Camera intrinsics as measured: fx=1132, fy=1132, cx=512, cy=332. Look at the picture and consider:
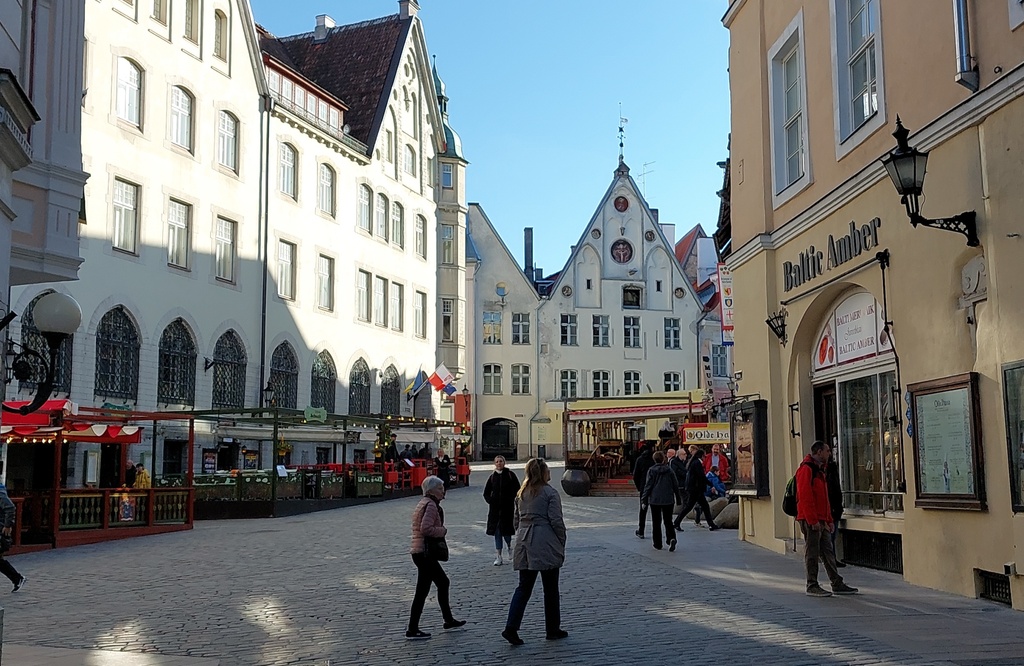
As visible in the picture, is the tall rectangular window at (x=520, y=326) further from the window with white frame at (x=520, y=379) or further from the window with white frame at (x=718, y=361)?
the window with white frame at (x=718, y=361)

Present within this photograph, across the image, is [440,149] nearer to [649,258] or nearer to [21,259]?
[649,258]

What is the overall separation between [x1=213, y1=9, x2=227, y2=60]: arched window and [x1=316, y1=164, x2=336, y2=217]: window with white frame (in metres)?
6.86

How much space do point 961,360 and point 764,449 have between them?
19.8 feet

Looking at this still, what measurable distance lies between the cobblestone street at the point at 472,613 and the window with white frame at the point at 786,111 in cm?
571

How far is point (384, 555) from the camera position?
17.4 metres

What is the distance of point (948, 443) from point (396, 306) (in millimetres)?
38301

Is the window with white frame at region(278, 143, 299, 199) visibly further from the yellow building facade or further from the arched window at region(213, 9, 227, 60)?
the yellow building facade

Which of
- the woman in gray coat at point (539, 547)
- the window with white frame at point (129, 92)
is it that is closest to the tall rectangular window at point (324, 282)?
the window with white frame at point (129, 92)

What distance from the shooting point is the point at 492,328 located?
207ft

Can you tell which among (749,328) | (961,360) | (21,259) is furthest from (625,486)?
(21,259)

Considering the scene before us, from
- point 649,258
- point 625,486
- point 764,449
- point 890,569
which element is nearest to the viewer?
point 890,569

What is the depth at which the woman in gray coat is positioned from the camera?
975 centimetres

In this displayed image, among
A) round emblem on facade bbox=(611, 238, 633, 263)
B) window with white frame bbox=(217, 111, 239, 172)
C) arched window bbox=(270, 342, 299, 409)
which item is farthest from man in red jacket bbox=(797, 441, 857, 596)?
round emblem on facade bbox=(611, 238, 633, 263)

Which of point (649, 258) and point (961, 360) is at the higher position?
point (649, 258)
